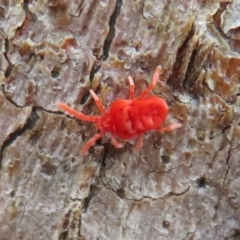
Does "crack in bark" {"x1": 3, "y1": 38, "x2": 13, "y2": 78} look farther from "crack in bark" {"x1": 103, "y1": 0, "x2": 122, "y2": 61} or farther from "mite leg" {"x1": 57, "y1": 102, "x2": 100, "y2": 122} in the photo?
"crack in bark" {"x1": 103, "y1": 0, "x2": 122, "y2": 61}

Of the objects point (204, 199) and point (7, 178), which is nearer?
point (7, 178)

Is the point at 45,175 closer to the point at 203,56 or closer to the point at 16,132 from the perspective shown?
the point at 16,132

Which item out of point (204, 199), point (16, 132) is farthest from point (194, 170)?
point (16, 132)

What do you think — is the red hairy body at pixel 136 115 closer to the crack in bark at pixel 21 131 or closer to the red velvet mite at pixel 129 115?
the red velvet mite at pixel 129 115

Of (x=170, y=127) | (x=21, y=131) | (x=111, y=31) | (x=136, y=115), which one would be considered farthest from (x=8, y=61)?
(x=170, y=127)

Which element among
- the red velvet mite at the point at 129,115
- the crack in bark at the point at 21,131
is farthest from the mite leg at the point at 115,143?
the crack in bark at the point at 21,131

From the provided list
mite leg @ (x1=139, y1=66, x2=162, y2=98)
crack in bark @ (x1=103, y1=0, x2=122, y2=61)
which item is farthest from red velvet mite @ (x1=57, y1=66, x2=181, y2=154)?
crack in bark @ (x1=103, y1=0, x2=122, y2=61)

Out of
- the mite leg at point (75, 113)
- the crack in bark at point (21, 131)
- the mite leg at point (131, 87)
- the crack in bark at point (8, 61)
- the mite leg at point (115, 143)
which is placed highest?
the mite leg at point (131, 87)
